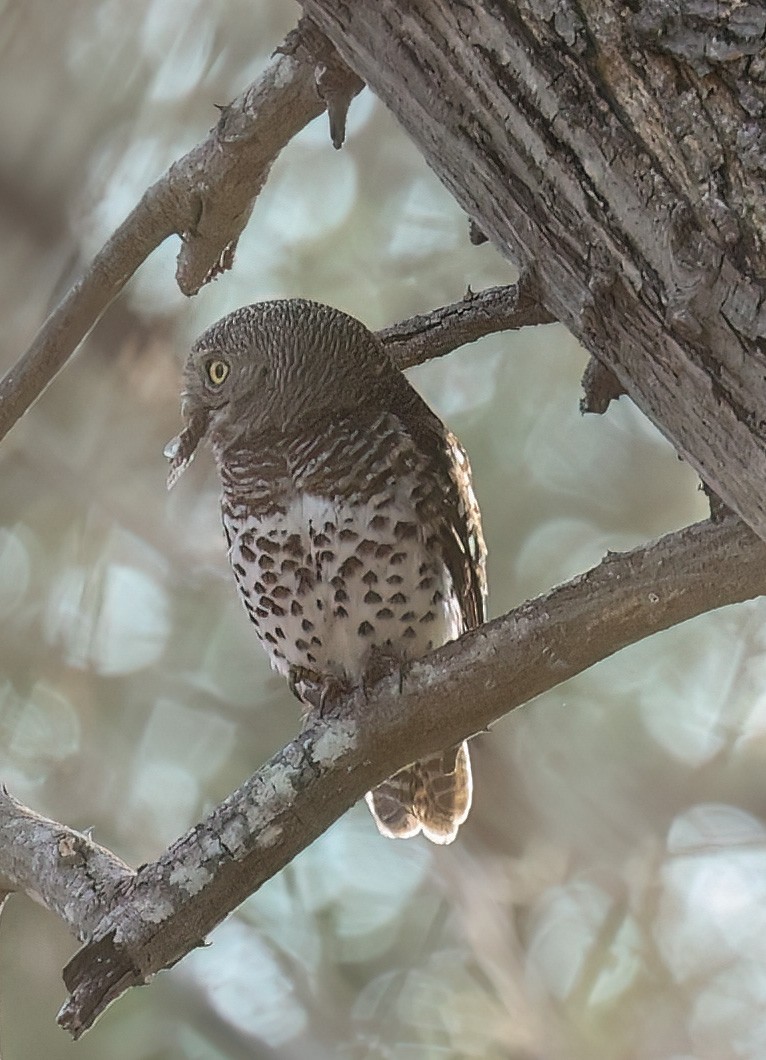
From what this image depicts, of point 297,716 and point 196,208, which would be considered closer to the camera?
point 196,208

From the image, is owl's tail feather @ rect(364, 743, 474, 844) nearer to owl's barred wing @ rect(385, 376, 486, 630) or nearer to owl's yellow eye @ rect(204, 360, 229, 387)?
owl's barred wing @ rect(385, 376, 486, 630)

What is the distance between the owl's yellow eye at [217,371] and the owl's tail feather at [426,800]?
2.25 ft

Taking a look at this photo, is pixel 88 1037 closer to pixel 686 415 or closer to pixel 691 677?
pixel 691 677

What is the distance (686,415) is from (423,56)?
1.23 ft

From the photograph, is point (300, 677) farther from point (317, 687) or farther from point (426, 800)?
point (426, 800)

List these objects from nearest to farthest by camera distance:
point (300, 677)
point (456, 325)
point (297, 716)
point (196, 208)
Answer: point (456, 325) < point (196, 208) < point (300, 677) < point (297, 716)

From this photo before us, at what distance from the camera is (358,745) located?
1.22m

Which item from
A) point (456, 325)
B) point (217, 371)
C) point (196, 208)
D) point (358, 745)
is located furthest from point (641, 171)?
point (217, 371)

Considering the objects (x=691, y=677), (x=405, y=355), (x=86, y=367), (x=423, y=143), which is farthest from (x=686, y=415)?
(x=86, y=367)

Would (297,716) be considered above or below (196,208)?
above

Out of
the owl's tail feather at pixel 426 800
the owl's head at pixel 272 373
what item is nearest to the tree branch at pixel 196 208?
the owl's head at pixel 272 373

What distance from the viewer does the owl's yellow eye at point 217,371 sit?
75.3 inches

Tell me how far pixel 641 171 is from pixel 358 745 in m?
0.61

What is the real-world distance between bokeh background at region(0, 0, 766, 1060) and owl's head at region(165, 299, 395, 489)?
100cm
